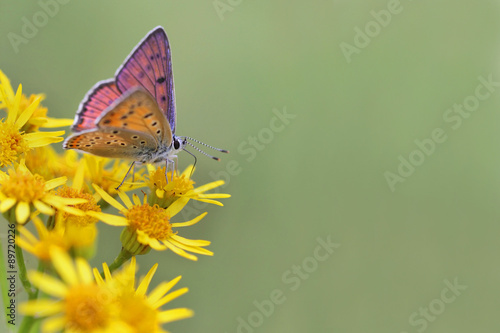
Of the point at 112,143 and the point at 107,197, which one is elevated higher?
the point at 112,143

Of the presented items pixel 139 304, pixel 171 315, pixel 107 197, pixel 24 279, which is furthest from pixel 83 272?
pixel 107 197

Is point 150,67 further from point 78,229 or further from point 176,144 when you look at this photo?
point 78,229

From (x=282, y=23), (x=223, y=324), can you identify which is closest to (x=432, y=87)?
(x=282, y=23)

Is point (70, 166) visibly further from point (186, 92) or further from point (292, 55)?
point (292, 55)

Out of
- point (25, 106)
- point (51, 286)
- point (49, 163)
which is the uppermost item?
point (25, 106)

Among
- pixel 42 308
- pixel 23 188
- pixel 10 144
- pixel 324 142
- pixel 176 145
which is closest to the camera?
pixel 42 308

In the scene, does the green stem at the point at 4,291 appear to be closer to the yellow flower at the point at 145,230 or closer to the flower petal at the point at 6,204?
the flower petal at the point at 6,204

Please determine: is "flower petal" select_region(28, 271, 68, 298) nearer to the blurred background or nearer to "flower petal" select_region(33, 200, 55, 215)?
"flower petal" select_region(33, 200, 55, 215)
